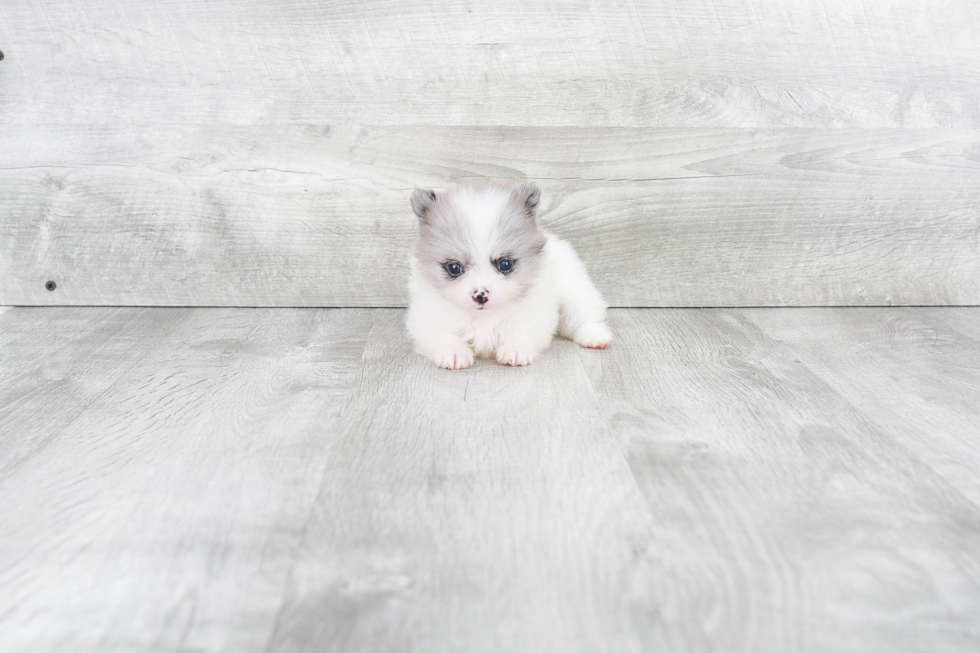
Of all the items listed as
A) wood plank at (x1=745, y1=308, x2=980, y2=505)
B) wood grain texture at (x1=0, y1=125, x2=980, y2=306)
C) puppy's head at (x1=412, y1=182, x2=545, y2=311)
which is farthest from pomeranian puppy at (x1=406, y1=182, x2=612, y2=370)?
wood plank at (x1=745, y1=308, x2=980, y2=505)

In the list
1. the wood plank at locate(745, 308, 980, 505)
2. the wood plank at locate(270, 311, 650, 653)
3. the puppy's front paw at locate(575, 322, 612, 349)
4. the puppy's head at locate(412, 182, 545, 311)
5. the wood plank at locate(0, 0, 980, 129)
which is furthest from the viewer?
the wood plank at locate(0, 0, 980, 129)

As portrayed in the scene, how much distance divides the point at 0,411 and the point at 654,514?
52.5 inches

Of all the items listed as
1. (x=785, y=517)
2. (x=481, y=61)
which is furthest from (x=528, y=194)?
(x=785, y=517)

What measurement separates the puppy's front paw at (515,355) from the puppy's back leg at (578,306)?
0.69 ft

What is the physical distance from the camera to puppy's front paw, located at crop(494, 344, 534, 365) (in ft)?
5.99

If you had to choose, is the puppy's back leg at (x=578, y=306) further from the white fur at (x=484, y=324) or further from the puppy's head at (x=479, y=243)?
the puppy's head at (x=479, y=243)

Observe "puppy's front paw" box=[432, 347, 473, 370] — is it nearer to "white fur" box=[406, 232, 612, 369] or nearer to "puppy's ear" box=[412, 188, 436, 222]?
"white fur" box=[406, 232, 612, 369]

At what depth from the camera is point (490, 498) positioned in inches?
47.4

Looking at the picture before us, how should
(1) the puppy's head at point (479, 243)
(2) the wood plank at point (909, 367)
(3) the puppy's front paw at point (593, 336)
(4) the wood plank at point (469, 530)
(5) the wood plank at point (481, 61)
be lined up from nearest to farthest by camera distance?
(4) the wood plank at point (469, 530) < (2) the wood plank at point (909, 367) < (1) the puppy's head at point (479, 243) < (3) the puppy's front paw at point (593, 336) < (5) the wood plank at point (481, 61)

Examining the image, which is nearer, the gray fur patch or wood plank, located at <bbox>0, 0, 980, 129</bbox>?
the gray fur patch

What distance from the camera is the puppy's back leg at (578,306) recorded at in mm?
1974

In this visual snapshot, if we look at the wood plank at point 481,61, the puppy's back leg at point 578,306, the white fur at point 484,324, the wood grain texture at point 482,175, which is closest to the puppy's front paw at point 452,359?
the white fur at point 484,324

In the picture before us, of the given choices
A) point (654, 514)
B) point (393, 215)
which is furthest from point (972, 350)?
point (393, 215)

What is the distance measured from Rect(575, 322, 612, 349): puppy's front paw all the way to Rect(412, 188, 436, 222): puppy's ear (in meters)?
0.52
